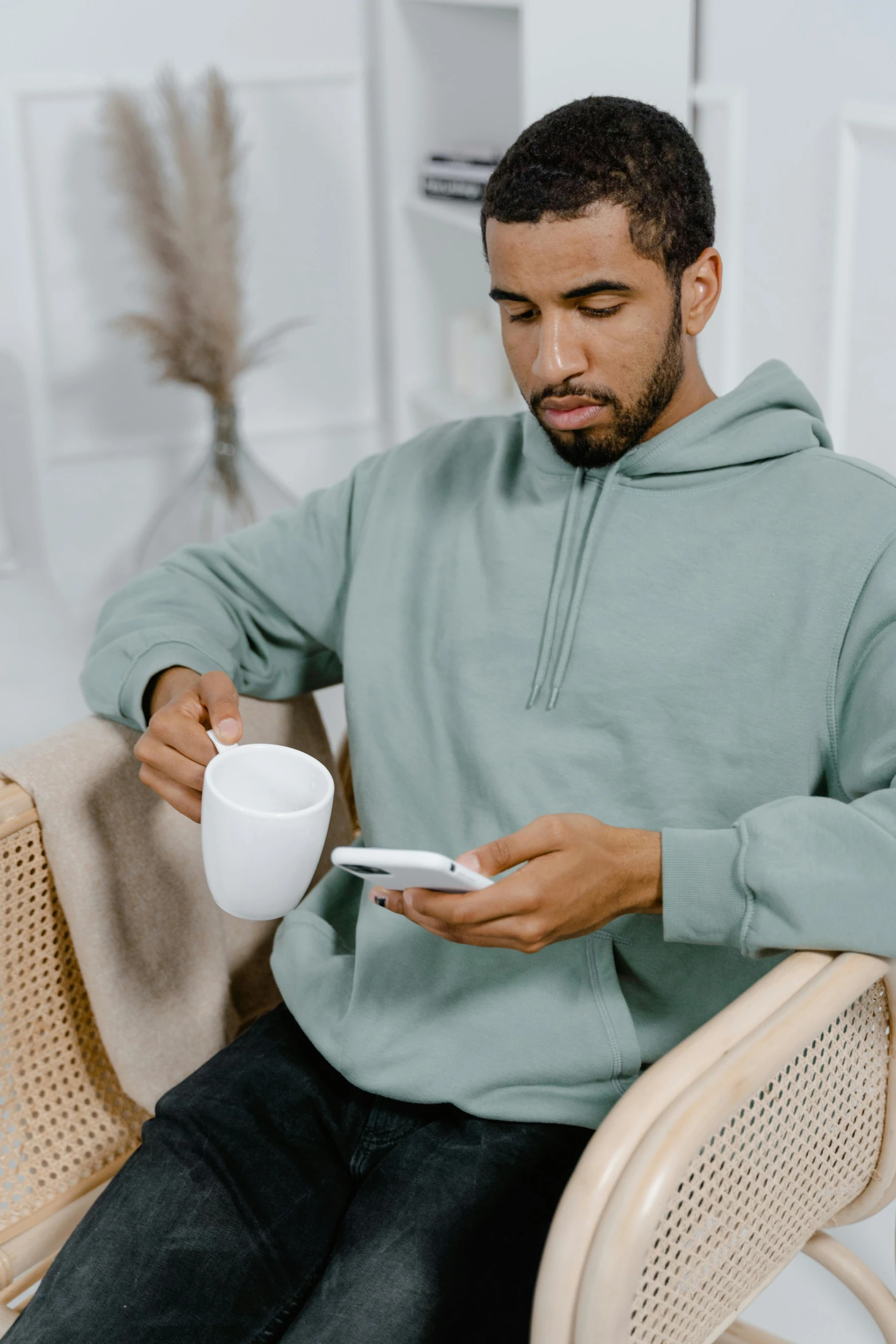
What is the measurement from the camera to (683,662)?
0.99 m

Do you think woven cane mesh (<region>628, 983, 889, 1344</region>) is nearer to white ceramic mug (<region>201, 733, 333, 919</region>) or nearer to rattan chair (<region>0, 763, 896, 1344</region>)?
rattan chair (<region>0, 763, 896, 1344</region>)

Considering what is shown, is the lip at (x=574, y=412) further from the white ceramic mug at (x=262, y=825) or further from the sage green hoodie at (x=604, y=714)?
the white ceramic mug at (x=262, y=825)

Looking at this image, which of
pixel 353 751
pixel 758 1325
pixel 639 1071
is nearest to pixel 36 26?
pixel 353 751

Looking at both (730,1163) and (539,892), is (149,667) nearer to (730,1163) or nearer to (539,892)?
(539,892)

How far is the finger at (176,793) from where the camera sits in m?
0.97

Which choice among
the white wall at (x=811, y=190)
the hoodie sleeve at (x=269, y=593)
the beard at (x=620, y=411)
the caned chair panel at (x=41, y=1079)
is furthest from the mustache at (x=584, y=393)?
the white wall at (x=811, y=190)

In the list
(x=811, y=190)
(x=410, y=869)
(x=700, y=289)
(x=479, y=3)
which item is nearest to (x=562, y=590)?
(x=700, y=289)

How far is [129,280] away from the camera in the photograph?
7.54 feet

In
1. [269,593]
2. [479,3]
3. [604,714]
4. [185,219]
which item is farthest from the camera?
[185,219]

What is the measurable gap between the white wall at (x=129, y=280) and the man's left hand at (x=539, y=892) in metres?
1.35

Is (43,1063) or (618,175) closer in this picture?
(618,175)

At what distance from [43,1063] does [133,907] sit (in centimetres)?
14

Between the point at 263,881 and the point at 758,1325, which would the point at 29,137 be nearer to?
the point at 263,881

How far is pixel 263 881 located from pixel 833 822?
357mm
